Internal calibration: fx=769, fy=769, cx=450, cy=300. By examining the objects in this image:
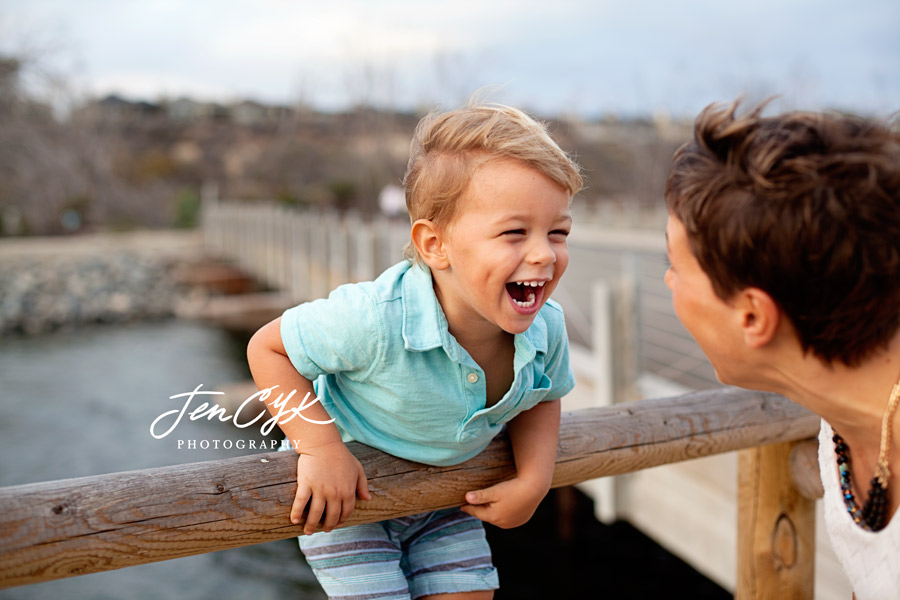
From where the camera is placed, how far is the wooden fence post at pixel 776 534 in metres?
2.03

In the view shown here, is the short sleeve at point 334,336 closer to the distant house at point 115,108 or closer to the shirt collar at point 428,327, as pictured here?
the shirt collar at point 428,327

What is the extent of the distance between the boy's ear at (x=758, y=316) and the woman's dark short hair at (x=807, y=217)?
0.01m

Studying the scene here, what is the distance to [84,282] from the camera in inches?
820

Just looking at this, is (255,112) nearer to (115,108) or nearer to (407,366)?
(115,108)

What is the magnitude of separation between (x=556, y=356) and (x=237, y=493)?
2.33ft

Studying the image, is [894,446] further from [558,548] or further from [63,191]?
[63,191]

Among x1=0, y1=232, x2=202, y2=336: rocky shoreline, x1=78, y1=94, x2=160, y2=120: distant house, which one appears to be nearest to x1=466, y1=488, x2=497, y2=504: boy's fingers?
x1=0, y1=232, x2=202, y2=336: rocky shoreline

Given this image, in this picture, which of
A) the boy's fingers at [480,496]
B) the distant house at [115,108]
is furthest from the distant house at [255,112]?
the boy's fingers at [480,496]

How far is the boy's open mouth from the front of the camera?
1.45 meters

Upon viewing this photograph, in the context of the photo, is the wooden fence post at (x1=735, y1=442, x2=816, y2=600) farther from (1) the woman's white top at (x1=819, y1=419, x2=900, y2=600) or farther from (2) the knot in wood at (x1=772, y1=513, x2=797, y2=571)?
(1) the woman's white top at (x1=819, y1=419, x2=900, y2=600)

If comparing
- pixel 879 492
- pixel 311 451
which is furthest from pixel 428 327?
pixel 879 492

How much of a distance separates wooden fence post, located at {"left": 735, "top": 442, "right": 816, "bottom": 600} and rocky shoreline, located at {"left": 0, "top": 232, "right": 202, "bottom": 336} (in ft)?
62.7

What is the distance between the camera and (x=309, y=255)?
15.1 metres

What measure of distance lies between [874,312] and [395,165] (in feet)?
101
